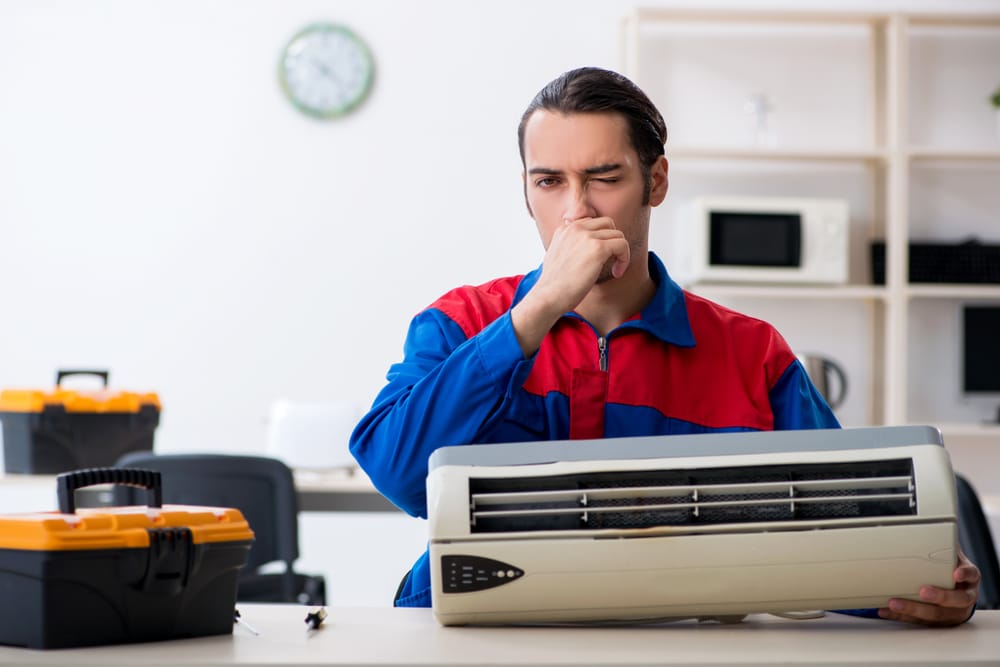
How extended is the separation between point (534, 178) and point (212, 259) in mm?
3082

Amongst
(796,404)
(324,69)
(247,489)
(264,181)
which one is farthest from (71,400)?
(796,404)

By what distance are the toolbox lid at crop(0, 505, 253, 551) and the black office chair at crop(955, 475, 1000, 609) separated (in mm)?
1449

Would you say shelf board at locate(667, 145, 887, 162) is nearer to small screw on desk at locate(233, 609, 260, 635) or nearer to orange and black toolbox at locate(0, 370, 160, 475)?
orange and black toolbox at locate(0, 370, 160, 475)

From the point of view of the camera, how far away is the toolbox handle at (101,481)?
1.05 metres

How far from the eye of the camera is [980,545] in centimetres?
208

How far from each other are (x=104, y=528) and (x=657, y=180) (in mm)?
895

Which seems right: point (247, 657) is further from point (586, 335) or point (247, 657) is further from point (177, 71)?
point (177, 71)

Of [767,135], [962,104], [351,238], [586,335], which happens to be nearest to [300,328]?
[351,238]

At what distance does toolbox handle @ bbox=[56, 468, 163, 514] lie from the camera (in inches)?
41.4

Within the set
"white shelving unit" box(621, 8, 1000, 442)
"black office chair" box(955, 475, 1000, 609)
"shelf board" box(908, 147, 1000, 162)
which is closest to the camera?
"black office chair" box(955, 475, 1000, 609)

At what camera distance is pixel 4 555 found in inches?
39.4

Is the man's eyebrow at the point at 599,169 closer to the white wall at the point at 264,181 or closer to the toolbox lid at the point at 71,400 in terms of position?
the toolbox lid at the point at 71,400

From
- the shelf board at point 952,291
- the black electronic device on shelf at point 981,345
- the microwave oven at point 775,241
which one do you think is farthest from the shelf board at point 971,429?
the microwave oven at point 775,241

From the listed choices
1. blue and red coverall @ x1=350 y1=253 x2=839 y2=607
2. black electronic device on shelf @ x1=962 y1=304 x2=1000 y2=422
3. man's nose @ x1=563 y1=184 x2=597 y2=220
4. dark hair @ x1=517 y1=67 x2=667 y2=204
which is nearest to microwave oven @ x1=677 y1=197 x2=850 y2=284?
black electronic device on shelf @ x1=962 y1=304 x2=1000 y2=422
